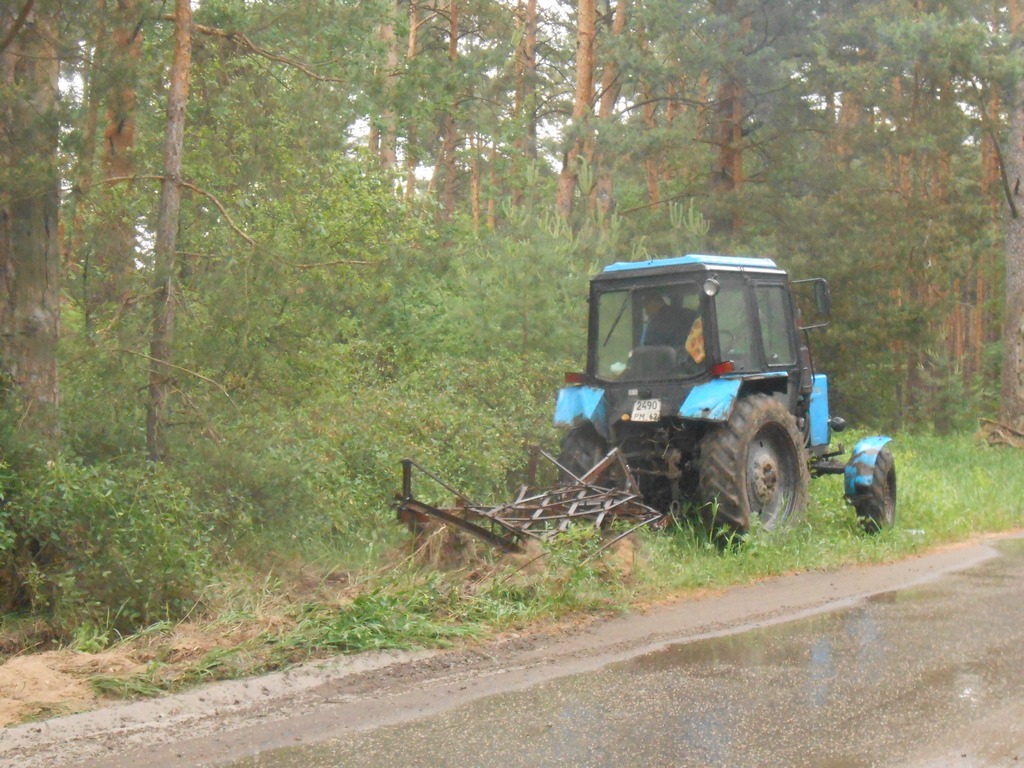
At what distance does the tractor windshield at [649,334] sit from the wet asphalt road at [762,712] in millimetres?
3573

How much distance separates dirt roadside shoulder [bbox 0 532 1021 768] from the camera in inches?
199

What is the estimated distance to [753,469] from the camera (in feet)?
34.6

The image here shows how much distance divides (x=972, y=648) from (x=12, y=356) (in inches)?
262

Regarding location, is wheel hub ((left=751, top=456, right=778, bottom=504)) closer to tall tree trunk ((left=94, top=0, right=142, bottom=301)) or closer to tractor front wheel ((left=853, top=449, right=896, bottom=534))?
tractor front wheel ((left=853, top=449, right=896, bottom=534))

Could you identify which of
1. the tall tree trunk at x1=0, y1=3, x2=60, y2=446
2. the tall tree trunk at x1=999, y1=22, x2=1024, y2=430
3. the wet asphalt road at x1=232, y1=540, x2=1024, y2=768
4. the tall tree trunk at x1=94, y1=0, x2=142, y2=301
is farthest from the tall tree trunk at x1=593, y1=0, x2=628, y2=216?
the wet asphalt road at x1=232, y1=540, x2=1024, y2=768

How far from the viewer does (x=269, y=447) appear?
9062 millimetres

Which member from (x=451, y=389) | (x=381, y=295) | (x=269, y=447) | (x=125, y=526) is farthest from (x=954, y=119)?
(x=125, y=526)

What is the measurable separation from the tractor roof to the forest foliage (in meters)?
2.38

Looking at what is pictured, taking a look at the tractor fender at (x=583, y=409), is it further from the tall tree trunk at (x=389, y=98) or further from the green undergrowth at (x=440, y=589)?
the tall tree trunk at (x=389, y=98)

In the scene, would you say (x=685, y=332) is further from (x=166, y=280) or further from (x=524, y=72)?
(x=524, y=72)

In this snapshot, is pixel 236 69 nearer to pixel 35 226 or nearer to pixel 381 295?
pixel 381 295

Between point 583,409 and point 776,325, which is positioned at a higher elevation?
point 776,325

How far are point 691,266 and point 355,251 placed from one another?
3.42 meters

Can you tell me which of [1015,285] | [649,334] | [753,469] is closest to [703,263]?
[649,334]
